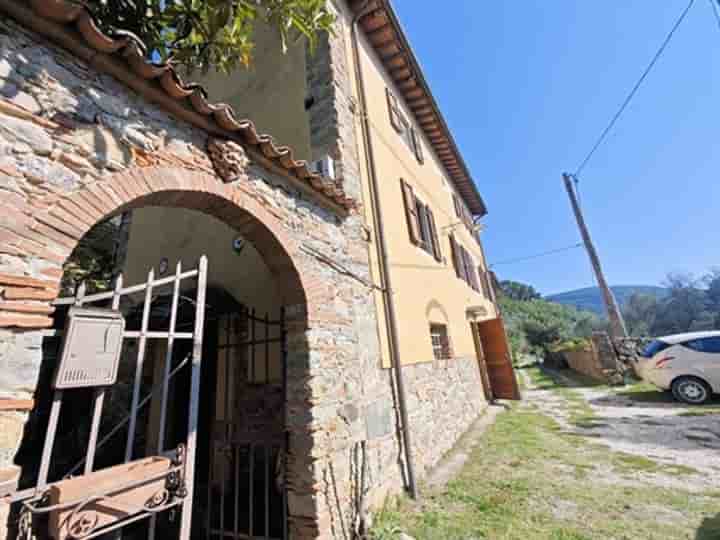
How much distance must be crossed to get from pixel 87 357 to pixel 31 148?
113 centimetres

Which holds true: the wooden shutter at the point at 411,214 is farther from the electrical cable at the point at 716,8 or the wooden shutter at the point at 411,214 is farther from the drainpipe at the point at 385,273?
the electrical cable at the point at 716,8

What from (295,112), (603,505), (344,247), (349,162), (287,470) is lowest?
(603,505)

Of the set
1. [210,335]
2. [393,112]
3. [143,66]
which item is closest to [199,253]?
[210,335]

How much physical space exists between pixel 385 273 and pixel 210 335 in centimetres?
289

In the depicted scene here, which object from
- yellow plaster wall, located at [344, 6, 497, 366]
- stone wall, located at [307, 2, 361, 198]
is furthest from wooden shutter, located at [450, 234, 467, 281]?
stone wall, located at [307, 2, 361, 198]

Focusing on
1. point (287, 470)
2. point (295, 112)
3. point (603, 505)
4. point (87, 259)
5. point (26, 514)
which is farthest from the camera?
point (87, 259)

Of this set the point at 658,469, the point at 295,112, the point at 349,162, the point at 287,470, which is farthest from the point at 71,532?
the point at 658,469

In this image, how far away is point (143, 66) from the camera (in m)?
1.93

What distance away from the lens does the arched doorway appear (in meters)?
2.09

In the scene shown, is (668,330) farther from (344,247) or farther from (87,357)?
(87,357)

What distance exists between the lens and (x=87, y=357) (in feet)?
5.57

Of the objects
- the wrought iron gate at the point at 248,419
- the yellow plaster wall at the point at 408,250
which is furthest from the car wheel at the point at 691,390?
the wrought iron gate at the point at 248,419

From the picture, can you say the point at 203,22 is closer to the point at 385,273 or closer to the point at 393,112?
the point at 385,273

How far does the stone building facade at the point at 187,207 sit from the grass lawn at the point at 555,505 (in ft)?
1.83
